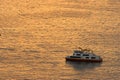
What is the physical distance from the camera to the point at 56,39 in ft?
379

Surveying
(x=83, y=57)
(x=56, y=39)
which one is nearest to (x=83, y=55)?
(x=83, y=57)

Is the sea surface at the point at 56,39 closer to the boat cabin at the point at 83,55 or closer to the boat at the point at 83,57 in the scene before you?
the boat at the point at 83,57

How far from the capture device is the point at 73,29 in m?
128

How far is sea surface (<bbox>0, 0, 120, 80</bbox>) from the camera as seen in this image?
3607 inches

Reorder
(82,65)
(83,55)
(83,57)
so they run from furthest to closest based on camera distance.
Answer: (83,55) → (83,57) → (82,65)

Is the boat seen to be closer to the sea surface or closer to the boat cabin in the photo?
the boat cabin

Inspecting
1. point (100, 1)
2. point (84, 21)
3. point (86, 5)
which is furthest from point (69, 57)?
point (100, 1)

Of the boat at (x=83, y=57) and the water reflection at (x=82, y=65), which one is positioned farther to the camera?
the boat at (x=83, y=57)

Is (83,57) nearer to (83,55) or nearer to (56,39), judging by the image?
(83,55)

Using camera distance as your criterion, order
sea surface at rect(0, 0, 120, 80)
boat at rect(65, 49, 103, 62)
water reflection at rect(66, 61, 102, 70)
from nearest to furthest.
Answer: sea surface at rect(0, 0, 120, 80) < water reflection at rect(66, 61, 102, 70) < boat at rect(65, 49, 103, 62)

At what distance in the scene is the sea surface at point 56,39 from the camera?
91625mm

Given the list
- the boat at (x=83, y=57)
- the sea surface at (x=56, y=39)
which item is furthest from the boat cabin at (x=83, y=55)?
the sea surface at (x=56, y=39)

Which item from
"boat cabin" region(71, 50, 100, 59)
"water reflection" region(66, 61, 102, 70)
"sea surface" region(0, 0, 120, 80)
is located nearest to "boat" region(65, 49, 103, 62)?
"boat cabin" region(71, 50, 100, 59)

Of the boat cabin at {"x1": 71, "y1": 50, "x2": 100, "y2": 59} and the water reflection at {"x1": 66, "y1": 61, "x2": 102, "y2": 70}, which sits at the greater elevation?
the boat cabin at {"x1": 71, "y1": 50, "x2": 100, "y2": 59}
